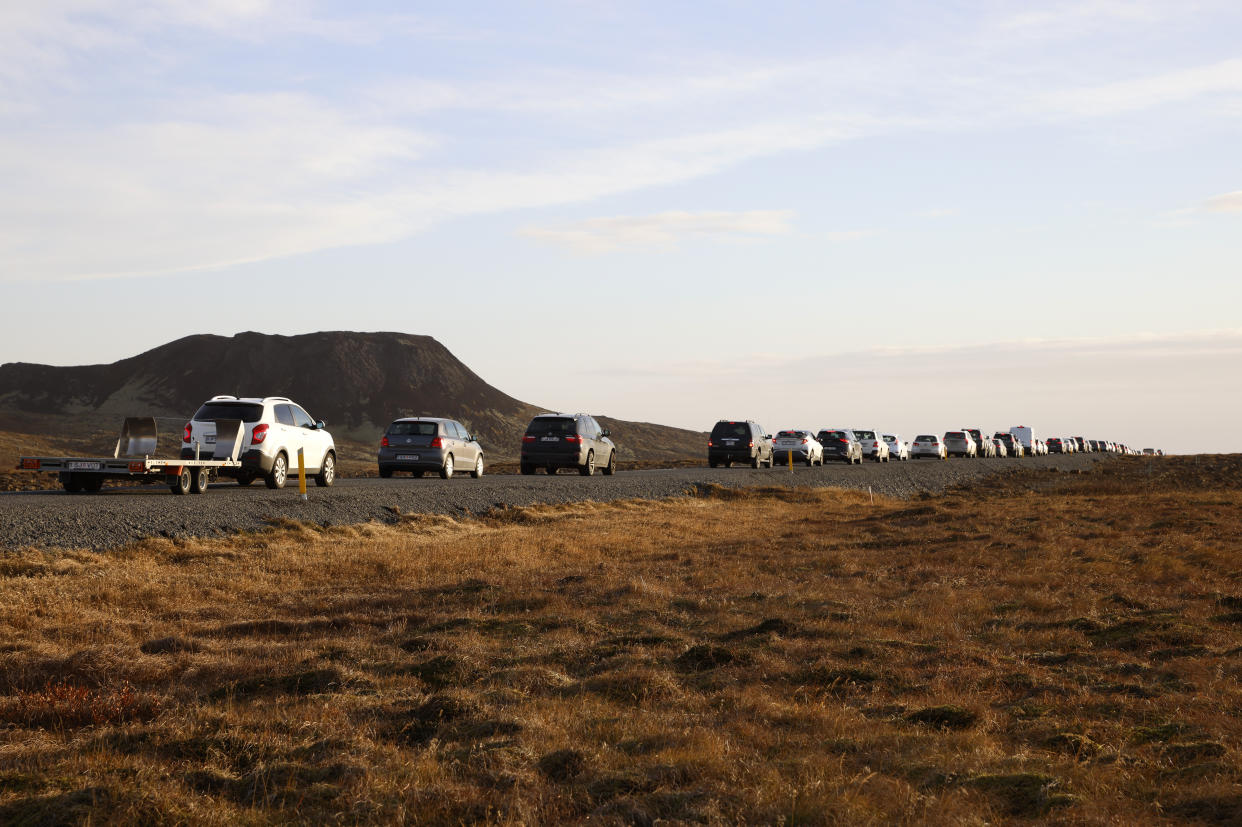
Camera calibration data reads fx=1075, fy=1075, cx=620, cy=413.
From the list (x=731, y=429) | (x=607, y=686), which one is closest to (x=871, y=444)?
(x=731, y=429)

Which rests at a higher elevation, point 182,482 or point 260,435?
point 260,435

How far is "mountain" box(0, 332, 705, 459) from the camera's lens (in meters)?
140

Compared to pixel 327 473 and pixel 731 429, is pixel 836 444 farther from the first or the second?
pixel 327 473

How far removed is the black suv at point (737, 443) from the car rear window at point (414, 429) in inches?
658

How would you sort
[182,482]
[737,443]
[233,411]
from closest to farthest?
[182,482]
[233,411]
[737,443]

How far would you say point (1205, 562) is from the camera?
16828mm

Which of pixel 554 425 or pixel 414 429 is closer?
pixel 414 429

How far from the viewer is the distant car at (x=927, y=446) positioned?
235ft

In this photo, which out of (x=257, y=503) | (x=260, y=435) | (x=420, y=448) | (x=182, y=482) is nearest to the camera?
(x=257, y=503)

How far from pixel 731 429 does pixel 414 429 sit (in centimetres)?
1802

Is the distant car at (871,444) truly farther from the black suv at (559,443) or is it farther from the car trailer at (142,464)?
the car trailer at (142,464)

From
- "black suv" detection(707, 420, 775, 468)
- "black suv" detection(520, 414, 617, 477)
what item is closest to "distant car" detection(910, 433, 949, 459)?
"black suv" detection(707, 420, 775, 468)

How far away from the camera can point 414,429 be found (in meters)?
31.2

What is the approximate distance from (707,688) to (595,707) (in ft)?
3.75
